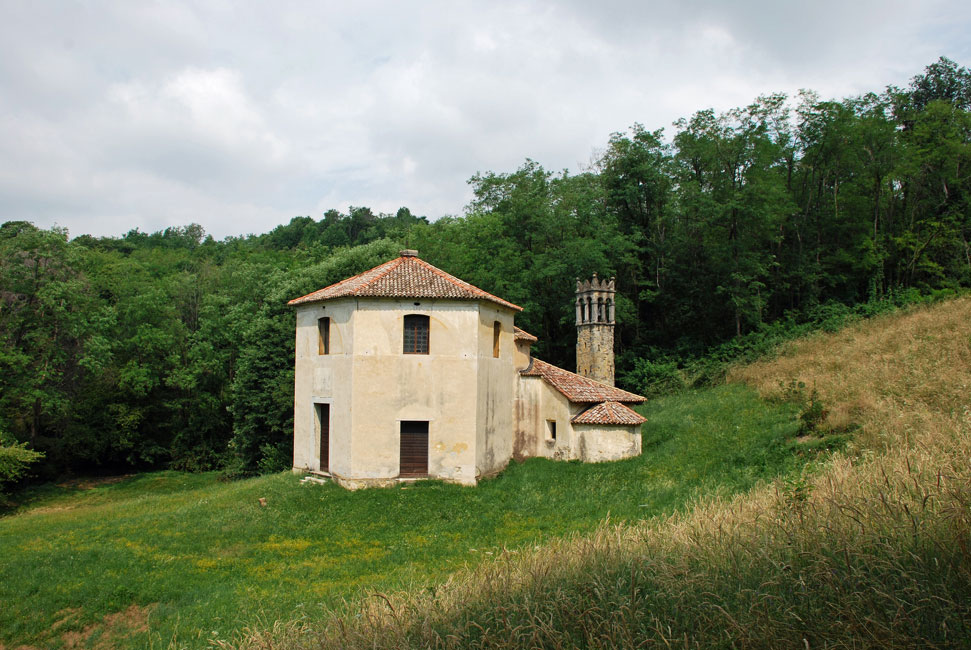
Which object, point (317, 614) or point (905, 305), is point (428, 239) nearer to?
point (905, 305)

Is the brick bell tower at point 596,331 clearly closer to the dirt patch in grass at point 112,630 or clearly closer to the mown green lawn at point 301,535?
the mown green lawn at point 301,535

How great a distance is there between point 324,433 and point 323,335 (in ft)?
11.6

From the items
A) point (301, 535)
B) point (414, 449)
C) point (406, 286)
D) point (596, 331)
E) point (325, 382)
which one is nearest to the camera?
point (301, 535)

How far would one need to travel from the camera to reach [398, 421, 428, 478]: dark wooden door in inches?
770

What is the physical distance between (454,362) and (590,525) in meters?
7.64

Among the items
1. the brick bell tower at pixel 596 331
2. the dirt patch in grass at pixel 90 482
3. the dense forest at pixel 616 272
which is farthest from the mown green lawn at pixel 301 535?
the dirt patch in grass at pixel 90 482

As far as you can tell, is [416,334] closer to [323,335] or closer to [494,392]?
[494,392]

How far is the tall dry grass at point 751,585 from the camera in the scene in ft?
15.4

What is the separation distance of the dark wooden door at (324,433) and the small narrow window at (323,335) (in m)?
2.03

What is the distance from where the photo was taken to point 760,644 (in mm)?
4762

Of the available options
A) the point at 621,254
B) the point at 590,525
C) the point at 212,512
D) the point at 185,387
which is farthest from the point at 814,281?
the point at 185,387

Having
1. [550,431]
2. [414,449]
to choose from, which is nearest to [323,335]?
[414,449]

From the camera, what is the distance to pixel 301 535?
15.5m

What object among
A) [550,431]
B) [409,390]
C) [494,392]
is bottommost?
[550,431]
